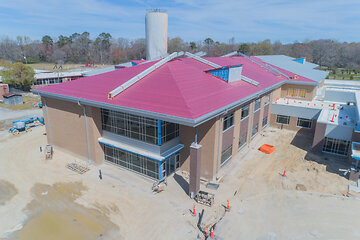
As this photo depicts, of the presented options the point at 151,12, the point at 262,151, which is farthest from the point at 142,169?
the point at 151,12

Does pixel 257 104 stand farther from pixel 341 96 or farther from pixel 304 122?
pixel 341 96

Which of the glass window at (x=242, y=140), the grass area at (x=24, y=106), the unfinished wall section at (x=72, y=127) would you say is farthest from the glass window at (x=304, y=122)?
the grass area at (x=24, y=106)

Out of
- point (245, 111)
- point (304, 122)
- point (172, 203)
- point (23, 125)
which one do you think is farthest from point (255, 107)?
point (23, 125)

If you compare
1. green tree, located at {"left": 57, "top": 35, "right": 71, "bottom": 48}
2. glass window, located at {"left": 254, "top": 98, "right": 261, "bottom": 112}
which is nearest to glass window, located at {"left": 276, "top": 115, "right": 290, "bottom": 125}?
glass window, located at {"left": 254, "top": 98, "right": 261, "bottom": 112}

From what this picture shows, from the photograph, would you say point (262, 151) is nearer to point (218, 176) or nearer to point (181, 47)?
point (218, 176)

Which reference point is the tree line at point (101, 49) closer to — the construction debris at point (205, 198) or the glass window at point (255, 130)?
the glass window at point (255, 130)

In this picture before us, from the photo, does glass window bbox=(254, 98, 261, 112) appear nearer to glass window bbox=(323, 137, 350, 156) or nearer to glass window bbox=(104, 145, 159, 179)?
glass window bbox=(323, 137, 350, 156)
